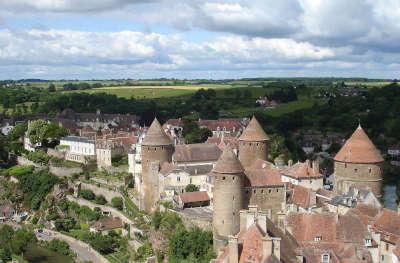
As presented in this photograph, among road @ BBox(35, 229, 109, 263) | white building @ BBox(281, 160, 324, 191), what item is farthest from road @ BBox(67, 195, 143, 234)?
white building @ BBox(281, 160, 324, 191)

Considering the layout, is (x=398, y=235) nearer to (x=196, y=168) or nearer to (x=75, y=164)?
(x=196, y=168)

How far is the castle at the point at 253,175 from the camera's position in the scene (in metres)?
47.8

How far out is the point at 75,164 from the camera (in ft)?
291

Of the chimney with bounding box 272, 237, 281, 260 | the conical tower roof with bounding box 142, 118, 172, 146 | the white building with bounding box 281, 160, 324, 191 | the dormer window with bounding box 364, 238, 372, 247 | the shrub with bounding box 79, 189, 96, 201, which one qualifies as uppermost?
the conical tower roof with bounding box 142, 118, 172, 146

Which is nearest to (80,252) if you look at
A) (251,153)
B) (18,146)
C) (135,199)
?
(135,199)

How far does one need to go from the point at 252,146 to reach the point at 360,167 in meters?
11.0

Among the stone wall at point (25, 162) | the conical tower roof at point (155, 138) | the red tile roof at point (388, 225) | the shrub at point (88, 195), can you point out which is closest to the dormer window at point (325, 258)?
the red tile roof at point (388, 225)

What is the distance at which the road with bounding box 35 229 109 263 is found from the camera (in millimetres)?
63459

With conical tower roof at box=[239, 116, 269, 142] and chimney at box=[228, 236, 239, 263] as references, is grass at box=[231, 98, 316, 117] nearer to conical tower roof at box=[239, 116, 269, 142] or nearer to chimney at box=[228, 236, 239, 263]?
conical tower roof at box=[239, 116, 269, 142]

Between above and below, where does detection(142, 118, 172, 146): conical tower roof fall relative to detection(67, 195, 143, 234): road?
above

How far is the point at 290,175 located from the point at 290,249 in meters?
22.4

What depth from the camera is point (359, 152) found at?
5606cm

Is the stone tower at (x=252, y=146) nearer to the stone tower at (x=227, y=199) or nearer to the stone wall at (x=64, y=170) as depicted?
the stone tower at (x=227, y=199)

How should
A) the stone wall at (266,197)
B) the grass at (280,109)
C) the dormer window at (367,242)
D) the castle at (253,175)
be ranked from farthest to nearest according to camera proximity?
1. the grass at (280,109)
2. the stone wall at (266,197)
3. the castle at (253,175)
4. the dormer window at (367,242)
